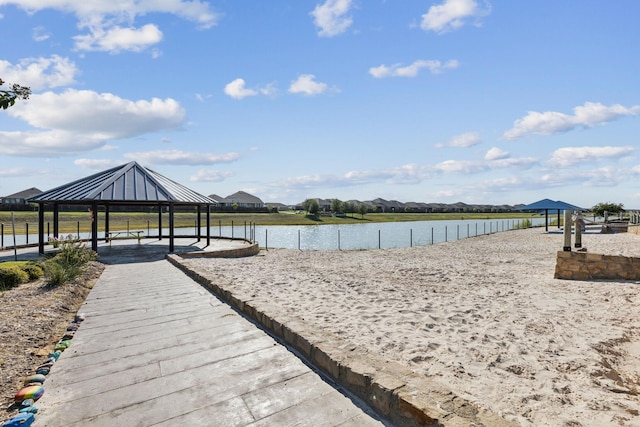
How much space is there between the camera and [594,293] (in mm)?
7008

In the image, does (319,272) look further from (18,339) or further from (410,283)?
(18,339)

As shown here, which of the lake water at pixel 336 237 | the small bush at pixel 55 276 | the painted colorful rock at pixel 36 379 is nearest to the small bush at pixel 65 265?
the small bush at pixel 55 276

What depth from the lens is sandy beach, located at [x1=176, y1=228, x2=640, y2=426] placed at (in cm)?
290

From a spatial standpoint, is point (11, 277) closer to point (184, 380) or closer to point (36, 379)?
point (36, 379)

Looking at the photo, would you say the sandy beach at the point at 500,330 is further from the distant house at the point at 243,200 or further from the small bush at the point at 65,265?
the distant house at the point at 243,200

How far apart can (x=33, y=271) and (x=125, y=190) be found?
6176 millimetres


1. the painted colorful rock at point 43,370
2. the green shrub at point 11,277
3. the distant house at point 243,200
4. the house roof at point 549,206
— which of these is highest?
the distant house at point 243,200

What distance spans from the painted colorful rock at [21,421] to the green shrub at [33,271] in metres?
5.74

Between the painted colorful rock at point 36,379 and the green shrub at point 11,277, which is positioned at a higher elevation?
the green shrub at point 11,277

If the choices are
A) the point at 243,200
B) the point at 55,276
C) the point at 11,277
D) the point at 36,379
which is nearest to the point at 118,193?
the point at 11,277

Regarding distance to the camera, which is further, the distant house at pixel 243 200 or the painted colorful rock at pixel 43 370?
the distant house at pixel 243 200

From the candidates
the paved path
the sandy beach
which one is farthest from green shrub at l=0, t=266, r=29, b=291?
the sandy beach

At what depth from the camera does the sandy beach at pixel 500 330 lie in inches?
114

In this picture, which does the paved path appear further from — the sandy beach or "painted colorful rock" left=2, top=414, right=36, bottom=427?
the sandy beach
